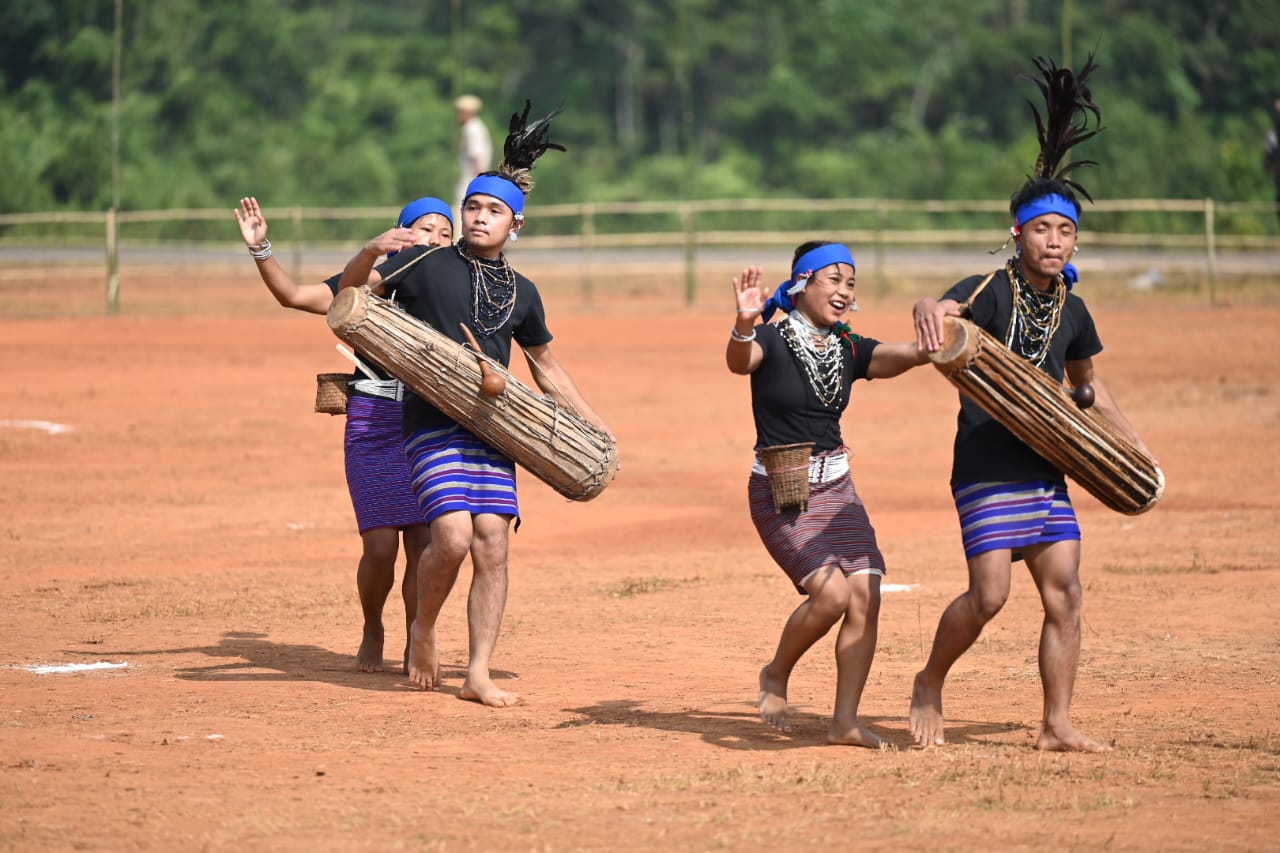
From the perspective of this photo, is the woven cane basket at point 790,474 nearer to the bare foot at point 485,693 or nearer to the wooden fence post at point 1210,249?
the bare foot at point 485,693

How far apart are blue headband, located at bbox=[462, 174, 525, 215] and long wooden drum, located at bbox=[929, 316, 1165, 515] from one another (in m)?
1.98

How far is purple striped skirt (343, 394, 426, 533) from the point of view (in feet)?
25.5

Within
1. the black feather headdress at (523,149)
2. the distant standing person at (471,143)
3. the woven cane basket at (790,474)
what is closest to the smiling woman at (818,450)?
the woven cane basket at (790,474)

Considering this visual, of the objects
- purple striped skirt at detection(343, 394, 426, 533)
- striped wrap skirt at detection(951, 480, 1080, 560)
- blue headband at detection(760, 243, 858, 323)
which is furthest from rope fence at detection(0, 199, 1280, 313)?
striped wrap skirt at detection(951, 480, 1080, 560)

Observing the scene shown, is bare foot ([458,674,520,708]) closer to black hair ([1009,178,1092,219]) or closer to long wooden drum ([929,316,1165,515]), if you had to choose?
long wooden drum ([929,316,1165,515])

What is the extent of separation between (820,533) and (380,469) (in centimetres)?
222

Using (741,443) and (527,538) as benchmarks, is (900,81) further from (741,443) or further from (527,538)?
(527,538)

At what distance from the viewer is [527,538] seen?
39.3 ft

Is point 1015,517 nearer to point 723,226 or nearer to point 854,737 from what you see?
point 854,737

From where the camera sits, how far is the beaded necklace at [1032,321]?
6398mm

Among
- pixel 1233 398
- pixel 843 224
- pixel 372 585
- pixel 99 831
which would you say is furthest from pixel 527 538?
pixel 843 224

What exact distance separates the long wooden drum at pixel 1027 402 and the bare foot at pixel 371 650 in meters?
2.92

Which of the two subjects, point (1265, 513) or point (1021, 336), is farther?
point (1265, 513)

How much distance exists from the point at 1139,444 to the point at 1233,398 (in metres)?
12.5
